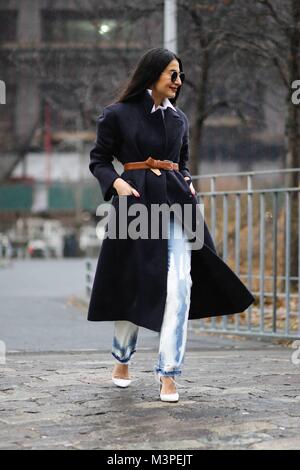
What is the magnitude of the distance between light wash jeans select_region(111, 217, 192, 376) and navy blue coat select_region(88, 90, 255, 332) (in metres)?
0.08

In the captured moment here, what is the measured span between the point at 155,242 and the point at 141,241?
81 millimetres

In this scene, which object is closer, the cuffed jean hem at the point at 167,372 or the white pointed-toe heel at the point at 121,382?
the cuffed jean hem at the point at 167,372

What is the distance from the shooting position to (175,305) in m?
5.39

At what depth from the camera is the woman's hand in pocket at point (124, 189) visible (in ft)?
17.9

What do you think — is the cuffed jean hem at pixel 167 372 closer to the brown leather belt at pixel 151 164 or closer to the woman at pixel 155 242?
the woman at pixel 155 242

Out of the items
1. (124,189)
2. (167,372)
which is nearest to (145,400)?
(167,372)

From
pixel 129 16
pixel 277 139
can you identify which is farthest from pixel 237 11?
pixel 277 139

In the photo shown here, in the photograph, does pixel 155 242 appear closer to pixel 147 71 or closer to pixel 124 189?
pixel 124 189

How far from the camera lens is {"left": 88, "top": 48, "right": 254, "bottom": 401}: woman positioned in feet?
17.8

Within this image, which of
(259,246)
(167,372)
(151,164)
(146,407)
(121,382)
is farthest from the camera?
(259,246)

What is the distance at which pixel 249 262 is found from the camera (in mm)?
9508

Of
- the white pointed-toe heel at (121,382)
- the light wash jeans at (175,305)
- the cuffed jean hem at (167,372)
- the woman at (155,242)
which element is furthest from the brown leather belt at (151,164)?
the white pointed-toe heel at (121,382)

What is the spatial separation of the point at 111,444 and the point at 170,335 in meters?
1.18

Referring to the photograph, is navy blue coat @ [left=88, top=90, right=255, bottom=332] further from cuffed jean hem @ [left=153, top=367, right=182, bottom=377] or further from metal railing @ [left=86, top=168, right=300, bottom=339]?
metal railing @ [left=86, top=168, right=300, bottom=339]
